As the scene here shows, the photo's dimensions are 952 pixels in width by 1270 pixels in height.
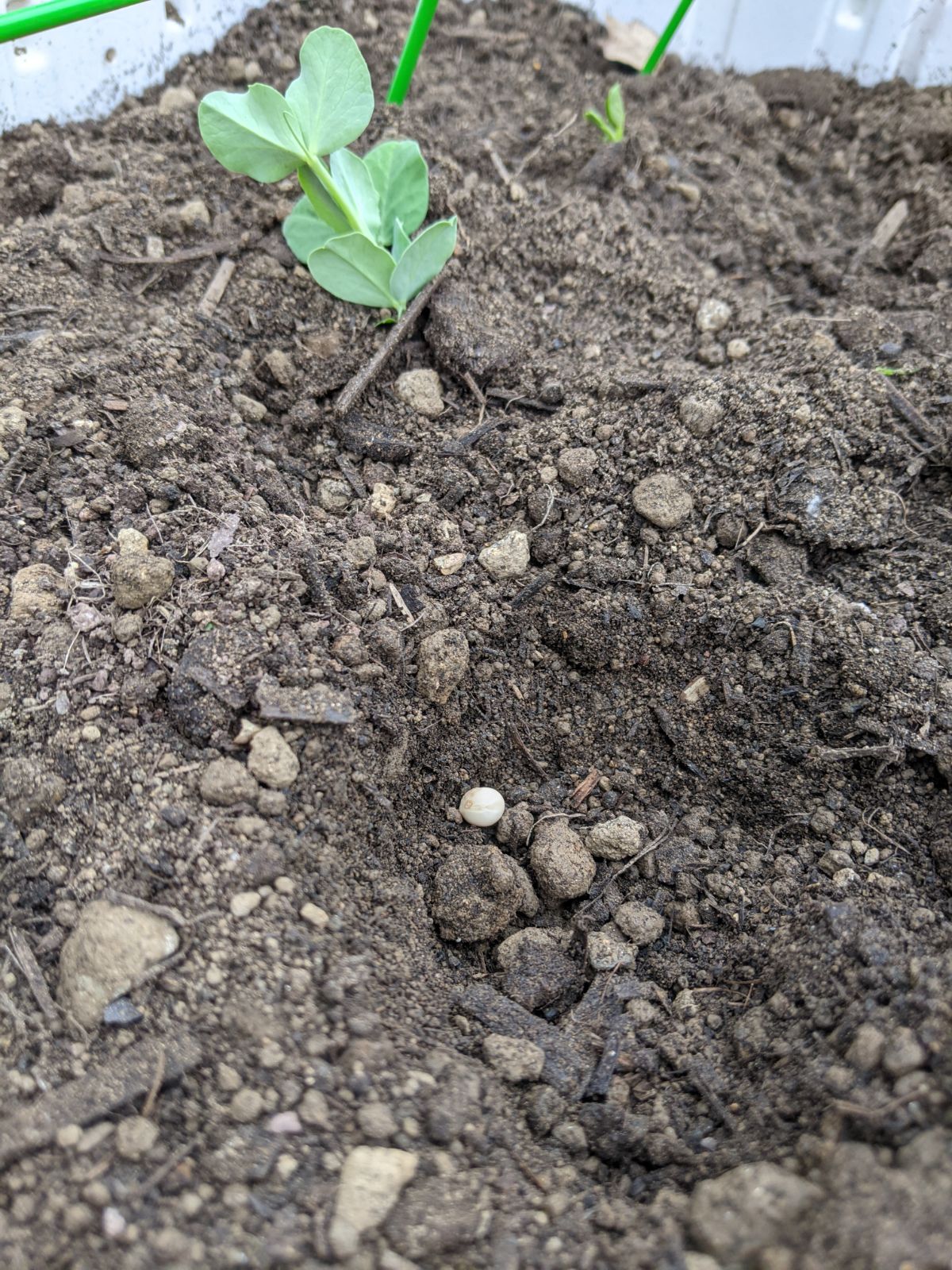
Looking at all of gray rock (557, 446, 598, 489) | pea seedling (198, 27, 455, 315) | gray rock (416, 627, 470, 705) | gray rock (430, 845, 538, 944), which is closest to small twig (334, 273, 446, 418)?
pea seedling (198, 27, 455, 315)

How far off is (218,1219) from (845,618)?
1.23 m

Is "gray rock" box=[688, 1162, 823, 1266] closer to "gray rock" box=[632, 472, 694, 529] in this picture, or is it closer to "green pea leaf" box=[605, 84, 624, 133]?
"gray rock" box=[632, 472, 694, 529]

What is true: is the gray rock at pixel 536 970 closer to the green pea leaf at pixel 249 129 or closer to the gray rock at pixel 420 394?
the gray rock at pixel 420 394

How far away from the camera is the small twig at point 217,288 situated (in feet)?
5.66

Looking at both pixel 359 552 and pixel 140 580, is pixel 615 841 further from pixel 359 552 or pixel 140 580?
pixel 140 580

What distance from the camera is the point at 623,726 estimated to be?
1509 mm

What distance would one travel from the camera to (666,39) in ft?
7.05

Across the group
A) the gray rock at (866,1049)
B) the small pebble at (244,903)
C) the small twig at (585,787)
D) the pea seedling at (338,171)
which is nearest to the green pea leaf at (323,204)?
the pea seedling at (338,171)

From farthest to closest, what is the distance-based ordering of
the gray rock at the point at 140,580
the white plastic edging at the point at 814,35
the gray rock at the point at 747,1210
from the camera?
the white plastic edging at the point at 814,35 → the gray rock at the point at 140,580 → the gray rock at the point at 747,1210

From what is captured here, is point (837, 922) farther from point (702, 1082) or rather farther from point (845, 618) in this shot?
point (845, 618)

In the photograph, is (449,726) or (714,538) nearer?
(449,726)

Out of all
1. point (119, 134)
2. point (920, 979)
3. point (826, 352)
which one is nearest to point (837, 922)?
point (920, 979)

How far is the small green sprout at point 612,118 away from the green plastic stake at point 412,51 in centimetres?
40

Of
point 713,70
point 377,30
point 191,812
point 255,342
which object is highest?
point 713,70
